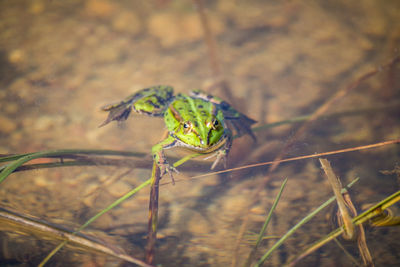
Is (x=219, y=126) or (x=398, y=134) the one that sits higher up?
(x=219, y=126)

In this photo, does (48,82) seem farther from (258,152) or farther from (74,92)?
(258,152)

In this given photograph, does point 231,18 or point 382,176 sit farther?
point 231,18

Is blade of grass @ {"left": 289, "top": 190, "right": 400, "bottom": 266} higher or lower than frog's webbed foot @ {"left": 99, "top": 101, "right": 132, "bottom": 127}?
lower

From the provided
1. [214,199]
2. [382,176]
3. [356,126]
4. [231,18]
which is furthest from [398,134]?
[231,18]

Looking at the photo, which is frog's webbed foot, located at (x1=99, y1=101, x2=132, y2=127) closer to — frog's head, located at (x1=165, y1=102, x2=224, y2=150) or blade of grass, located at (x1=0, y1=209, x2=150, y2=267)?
frog's head, located at (x1=165, y1=102, x2=224, y2=150)

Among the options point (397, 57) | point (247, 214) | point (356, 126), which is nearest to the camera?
point (247, 214)

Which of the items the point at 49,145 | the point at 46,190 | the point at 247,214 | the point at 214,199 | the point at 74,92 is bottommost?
the point at 247,214

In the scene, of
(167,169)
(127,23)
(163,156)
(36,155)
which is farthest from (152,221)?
(127,23)

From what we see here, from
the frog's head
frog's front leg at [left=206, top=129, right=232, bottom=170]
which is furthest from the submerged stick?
frog's front leg at [left=206, top=129, right=232, bottom=170]
